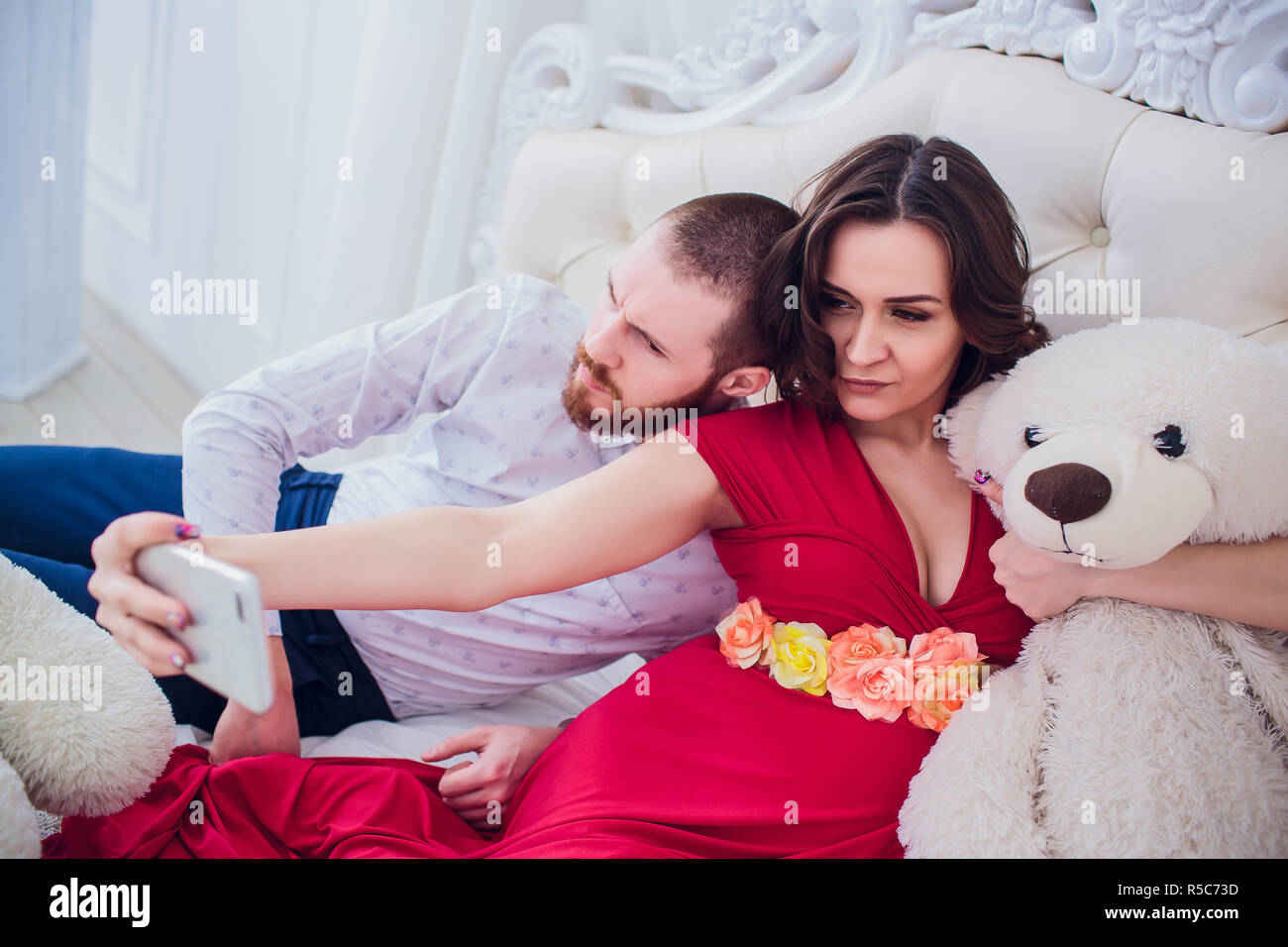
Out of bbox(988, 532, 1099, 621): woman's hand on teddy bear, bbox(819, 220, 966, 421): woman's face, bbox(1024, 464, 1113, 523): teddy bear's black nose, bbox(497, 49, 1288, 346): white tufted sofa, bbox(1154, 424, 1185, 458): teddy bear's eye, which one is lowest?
bbox(988, 532, 1099, 621): woman's hand on teddy bear

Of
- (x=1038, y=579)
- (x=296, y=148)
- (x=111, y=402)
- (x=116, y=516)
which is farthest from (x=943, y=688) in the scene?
(x=111, y=402)

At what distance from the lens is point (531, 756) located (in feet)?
3.46

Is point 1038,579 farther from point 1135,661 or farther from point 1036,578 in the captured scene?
point 1135,661

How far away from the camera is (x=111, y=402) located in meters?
2.15

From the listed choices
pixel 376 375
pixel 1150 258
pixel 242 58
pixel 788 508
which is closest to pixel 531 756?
pixel 788 508

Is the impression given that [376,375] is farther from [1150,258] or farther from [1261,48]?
[1261,48]

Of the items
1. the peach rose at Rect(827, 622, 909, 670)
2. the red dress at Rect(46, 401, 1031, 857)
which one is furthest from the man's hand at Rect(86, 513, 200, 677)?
the peach rose at Rect(827, 622, 909, 670)

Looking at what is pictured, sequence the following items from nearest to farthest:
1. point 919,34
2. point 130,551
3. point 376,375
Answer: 1. point 130,551
2. point 376,375
3. point 919,34

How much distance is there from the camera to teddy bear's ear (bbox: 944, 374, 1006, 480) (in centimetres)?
97

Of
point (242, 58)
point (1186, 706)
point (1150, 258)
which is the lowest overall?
point (1186, 706)

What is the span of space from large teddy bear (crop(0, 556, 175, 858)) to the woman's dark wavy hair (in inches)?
28.5

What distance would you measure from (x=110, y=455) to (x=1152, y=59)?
4.55 ft

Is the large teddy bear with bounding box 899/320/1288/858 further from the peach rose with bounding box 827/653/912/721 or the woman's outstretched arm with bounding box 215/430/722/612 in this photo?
the woman's outstretched arm with bounding box 215/430/722/612

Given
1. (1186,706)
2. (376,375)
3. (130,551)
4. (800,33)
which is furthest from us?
(800,33)
